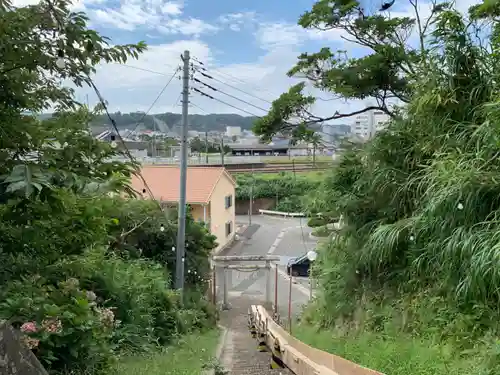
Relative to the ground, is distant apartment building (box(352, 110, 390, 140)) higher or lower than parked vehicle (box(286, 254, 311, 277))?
higher

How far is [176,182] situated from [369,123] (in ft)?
42.3

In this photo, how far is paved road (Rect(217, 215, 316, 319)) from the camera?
1694 cm

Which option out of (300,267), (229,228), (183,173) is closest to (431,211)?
(183,173)

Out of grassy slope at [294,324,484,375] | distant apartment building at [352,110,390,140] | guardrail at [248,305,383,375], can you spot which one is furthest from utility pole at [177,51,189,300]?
grassy slope at [294,324,484,375]

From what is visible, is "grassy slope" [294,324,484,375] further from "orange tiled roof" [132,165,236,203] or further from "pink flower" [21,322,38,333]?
"orange tiled roof" [132,165,236,203]

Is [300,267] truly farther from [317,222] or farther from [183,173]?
[317,222]

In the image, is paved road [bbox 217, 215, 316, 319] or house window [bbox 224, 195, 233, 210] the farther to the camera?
house window [bbox 224, 195, 233, 210]

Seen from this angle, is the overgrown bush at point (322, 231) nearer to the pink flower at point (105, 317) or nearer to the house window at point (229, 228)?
the pink flower at point (105, 317)

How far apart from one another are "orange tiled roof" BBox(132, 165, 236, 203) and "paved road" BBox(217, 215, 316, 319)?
11.5 ft

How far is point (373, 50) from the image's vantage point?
289 inches

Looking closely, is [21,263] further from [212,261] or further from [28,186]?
[212,261]

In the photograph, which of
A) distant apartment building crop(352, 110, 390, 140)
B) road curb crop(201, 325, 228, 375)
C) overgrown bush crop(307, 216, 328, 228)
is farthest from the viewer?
overgrown bush crop(307, 216, 328, 228)

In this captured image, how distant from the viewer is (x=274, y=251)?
2325 cm

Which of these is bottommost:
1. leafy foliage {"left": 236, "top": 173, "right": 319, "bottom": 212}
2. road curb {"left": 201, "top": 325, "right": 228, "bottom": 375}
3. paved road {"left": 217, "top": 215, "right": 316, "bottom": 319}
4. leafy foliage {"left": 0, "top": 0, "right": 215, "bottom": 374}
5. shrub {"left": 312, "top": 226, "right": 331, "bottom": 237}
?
paved road {"left": 217, "top": 215, "right": 316, "bottom": 319}
